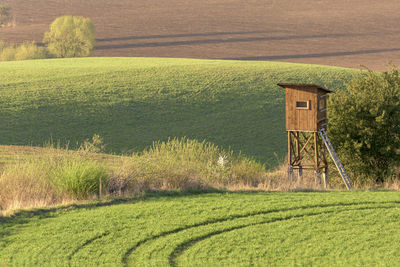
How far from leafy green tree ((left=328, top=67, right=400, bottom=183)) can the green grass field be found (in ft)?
23.0

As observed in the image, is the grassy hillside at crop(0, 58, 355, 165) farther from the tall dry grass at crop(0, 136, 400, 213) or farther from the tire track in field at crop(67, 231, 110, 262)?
the tire track in field at crop(67, 231, 110, 262)

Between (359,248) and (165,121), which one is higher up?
(165,121)

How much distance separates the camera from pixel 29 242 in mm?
12086

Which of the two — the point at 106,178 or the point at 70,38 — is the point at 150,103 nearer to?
the point at 106,178

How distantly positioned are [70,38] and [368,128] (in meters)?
66.6

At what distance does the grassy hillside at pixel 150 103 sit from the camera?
36.7 m

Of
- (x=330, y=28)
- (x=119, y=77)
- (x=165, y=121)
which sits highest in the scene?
(x=330, y=28)

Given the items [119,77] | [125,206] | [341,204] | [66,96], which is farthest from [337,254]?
[119,77]

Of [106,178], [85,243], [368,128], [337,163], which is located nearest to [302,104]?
[337,163]

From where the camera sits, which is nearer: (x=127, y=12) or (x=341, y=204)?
(x=341, y=204)

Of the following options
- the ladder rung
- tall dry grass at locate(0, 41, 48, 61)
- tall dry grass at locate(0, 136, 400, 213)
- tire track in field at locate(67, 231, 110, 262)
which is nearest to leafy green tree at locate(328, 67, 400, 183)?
the ladder rung

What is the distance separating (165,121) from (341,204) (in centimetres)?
2557

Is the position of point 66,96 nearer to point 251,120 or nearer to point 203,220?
point 251,120

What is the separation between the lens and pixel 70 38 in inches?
3231
